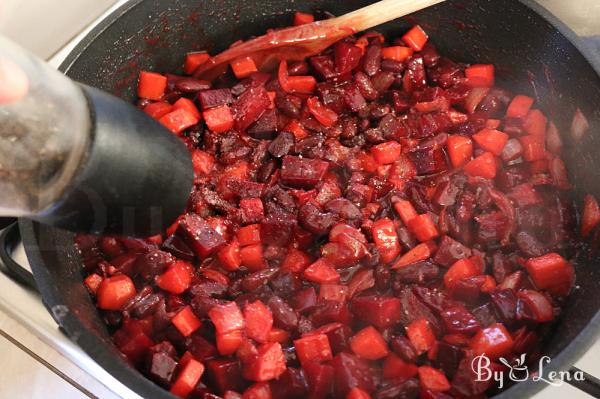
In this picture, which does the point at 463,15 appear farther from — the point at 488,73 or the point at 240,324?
the point at 240,324

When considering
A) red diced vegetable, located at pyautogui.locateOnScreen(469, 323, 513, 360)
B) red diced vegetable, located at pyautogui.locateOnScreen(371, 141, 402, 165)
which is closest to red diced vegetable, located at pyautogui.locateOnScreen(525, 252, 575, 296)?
red diced vegetable, located at pyautogui.locateOnScreen(469, 323, 513, 360)

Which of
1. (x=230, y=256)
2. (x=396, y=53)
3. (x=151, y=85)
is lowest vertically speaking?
(x=230, y=256)

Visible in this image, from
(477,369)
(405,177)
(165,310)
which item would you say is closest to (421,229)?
A: (405,177)

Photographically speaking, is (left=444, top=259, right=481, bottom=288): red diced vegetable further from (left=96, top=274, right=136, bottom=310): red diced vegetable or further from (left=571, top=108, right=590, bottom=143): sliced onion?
(left=96, top=274, right=136, bottom=310): red diced vegetable

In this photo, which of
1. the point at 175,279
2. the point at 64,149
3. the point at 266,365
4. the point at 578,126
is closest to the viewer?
the point at 64,149

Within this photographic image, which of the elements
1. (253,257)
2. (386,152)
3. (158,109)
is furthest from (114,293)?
(386,152)

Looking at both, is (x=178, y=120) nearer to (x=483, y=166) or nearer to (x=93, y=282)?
(x=93, y=282)

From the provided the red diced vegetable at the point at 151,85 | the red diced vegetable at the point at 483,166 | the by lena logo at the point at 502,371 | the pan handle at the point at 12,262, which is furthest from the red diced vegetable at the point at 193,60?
the by lena logo at the point at 502,371
